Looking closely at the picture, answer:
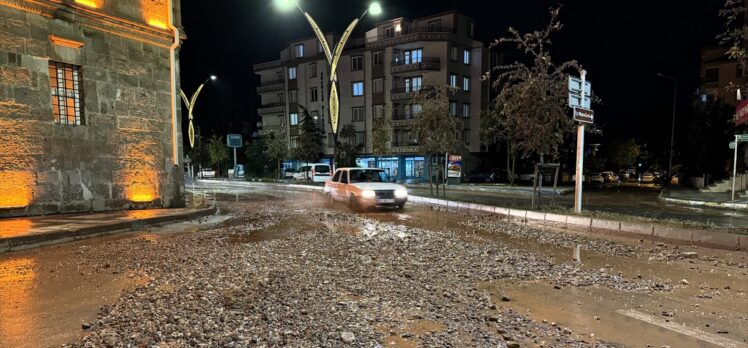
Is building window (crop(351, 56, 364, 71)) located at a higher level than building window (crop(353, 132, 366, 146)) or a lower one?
higher

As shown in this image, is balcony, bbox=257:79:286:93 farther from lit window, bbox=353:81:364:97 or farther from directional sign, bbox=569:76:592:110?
directional sign, bbox=569:76:592:110

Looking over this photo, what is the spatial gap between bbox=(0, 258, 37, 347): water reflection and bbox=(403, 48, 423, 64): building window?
1569 inches

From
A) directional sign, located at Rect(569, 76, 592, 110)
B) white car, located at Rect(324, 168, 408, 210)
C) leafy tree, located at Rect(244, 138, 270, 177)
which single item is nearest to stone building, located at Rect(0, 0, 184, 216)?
white car, located at Rect(324, 168, 408, 210)

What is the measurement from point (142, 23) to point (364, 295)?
521 inches

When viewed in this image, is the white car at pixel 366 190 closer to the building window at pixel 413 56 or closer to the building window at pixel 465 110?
the building window at pixel 413 56

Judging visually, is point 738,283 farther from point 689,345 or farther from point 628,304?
point 689,345

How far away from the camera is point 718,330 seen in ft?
13.4

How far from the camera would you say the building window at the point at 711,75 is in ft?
171

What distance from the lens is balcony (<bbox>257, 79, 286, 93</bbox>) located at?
5457cm

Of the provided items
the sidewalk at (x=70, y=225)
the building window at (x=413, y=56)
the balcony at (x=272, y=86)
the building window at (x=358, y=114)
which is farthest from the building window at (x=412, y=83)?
the sidewalk at (x=70, y=225)

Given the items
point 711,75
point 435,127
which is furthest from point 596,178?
point 435,127

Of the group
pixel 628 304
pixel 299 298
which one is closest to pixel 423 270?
pixel 299 298

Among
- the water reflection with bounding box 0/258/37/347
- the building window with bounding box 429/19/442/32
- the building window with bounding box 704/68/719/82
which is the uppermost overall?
the building window with bounding box 429/19/442/32

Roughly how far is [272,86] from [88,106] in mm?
44219
